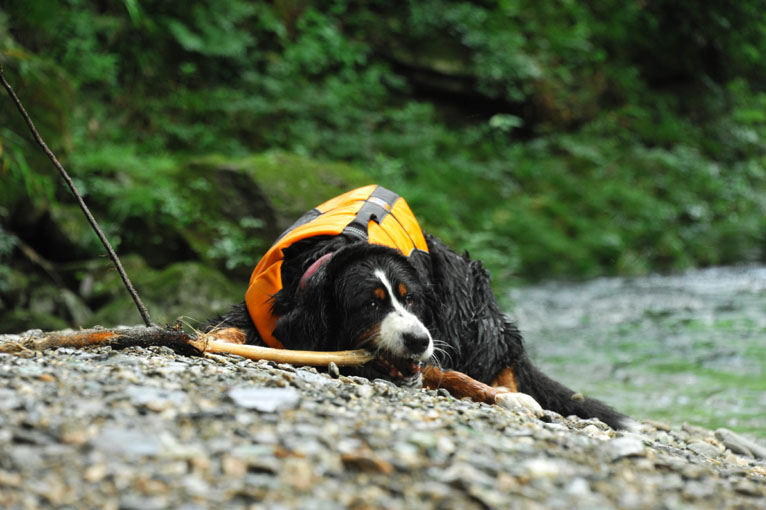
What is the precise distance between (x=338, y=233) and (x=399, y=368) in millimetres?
863

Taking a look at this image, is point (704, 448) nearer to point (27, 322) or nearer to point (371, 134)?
point (27, 322)

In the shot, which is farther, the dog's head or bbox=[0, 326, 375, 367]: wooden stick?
Result: the dog's head

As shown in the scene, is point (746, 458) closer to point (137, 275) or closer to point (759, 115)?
point (137, 275)

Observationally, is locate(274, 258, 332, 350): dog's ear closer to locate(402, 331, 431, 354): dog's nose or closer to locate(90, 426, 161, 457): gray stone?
locate(402, 331, 431, 354): dog's nose

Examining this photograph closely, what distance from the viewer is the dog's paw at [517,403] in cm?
322

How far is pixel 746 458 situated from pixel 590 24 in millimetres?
14828

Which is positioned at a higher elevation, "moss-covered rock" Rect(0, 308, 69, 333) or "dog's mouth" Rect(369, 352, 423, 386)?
"dog's mouth" Rect(369, 352, 423, 386)

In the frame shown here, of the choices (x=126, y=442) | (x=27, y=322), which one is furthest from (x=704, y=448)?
(x=27, y=322)

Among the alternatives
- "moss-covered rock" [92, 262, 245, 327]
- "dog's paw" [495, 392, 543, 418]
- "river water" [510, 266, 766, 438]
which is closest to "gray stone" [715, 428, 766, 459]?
"river water" [510, 266, 766, 438]

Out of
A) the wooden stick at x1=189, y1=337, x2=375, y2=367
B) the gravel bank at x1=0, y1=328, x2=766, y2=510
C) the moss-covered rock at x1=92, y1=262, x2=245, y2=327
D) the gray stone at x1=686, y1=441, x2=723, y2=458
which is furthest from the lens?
the moss-covered rock at x1=92, y1=262, x2=245, y2=327

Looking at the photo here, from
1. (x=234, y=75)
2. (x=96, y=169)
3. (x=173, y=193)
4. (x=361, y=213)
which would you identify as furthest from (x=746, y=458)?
(x=234, y=75)

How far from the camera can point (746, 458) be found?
12.1 feet

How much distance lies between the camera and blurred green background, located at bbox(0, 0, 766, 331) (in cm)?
705

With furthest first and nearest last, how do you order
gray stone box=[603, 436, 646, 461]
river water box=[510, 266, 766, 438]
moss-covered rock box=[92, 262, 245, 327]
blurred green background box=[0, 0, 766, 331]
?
blurred green background box=[0, 0, 766, 331], moss-covered rock box=[92, 262, 245, 327], river water box=[510, 266, 766, 438], gray stone box=[603, 436, 646, 461]
